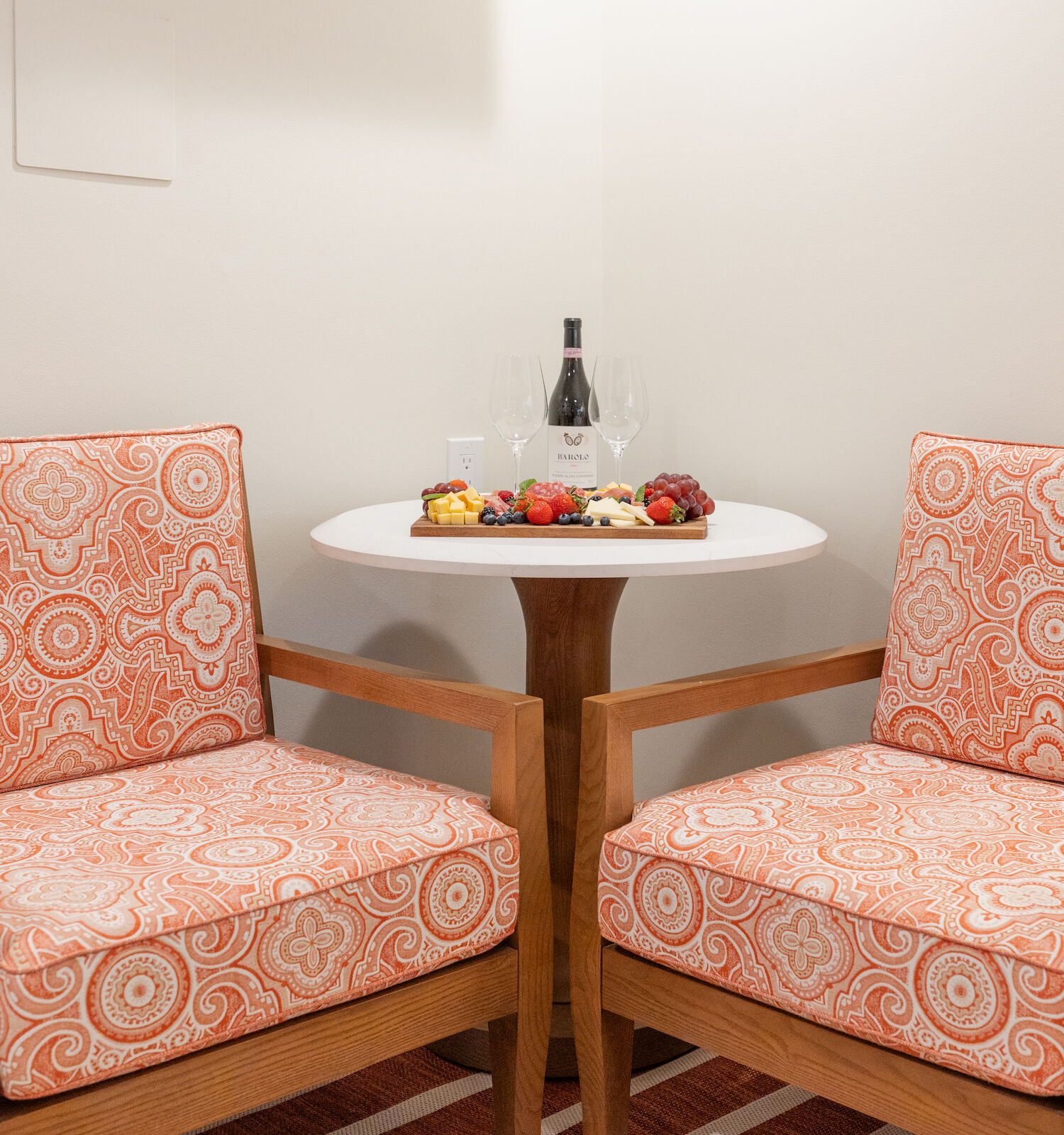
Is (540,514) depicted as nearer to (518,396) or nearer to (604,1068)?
(518,396)

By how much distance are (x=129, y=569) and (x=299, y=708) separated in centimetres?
55

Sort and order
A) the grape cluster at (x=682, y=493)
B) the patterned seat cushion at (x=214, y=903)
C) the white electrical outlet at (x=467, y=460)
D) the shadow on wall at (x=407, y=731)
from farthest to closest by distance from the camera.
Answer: the white electrical outlet at (x=467, y=460), the shadow on wall at (x=407, y=731), the grape cluster at (x=682, y=493), the patterned seat cushion at (x=214, y=903)

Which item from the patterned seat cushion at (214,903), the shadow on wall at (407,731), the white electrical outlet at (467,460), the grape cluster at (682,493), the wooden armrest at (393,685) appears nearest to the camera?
the patterned seat cushion at (214,903)

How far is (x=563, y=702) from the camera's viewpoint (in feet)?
5.63

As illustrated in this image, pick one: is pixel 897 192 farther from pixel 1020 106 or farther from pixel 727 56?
pixel 727 56

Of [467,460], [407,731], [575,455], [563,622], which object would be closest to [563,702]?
[563,622]

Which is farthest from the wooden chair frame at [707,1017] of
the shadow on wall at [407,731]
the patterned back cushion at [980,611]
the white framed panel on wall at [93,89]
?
the white framed panel on wall at [93,89]

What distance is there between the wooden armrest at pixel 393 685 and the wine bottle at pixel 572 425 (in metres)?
0.50

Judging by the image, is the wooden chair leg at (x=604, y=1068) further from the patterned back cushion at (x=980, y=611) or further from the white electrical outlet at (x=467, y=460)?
the white electrical outlet at (x=467, y=460)

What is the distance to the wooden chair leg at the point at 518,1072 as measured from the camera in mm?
1385

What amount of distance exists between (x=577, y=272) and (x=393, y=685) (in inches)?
44.4

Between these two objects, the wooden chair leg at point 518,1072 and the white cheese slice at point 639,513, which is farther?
the white cheese slice at point 639,513

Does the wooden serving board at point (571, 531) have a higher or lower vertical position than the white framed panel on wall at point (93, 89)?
lower

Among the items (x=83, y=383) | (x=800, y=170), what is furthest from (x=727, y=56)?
(x=83, y=383)
